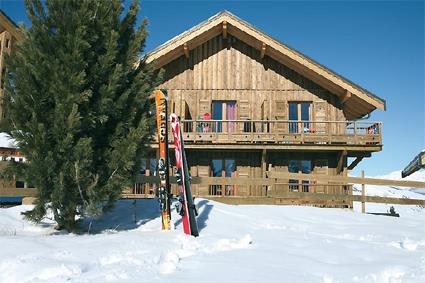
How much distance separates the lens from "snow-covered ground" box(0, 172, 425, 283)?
16.1 ft

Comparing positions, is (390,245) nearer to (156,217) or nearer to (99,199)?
(156,217)

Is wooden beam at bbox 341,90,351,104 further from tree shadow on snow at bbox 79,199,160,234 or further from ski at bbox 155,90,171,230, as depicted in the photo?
ski at bbox 155,90,171,230

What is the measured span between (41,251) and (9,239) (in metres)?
1.03

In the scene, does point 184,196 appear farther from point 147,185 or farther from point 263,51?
point 263,51

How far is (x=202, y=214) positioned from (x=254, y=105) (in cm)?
1108

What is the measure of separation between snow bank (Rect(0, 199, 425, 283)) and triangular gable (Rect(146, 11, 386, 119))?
9610 mm

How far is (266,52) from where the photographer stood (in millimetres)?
20312

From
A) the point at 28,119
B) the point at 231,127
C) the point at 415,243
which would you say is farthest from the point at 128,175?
the point at 231,127

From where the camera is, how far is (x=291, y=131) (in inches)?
799

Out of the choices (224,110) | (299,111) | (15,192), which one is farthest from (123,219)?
(299,111)

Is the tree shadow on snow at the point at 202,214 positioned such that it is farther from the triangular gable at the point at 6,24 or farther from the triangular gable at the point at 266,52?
the triangular gable at the point at 6,24

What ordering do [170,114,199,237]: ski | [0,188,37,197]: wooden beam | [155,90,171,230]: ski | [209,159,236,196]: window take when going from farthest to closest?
[209,159,236,196]: window → [0,188,37,197]: wooden beam → [155,90,171,230]: ski → [170,114,199,237]: ski

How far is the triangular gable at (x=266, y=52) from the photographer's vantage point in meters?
19.2

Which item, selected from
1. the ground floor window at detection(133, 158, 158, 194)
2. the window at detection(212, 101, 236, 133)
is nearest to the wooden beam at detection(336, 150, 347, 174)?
the window at detection(212, 101, 236, 133)
